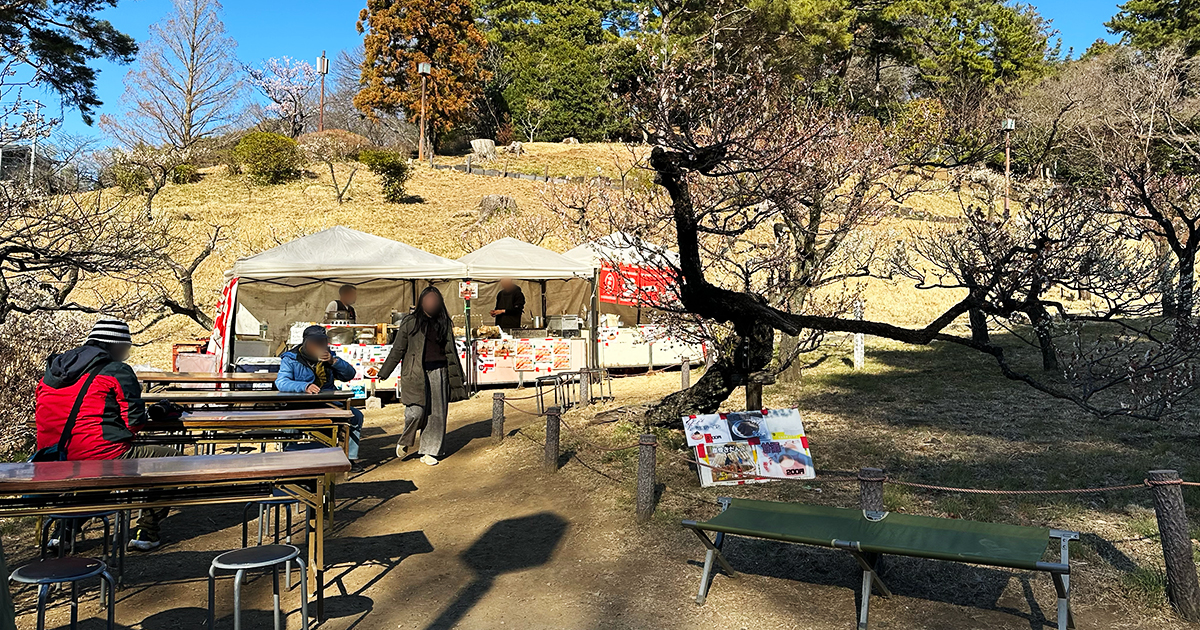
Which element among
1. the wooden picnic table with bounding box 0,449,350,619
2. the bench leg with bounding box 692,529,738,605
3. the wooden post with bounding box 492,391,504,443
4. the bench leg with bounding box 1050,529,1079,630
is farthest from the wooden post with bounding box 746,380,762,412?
the wooden picnic table with bounding box 0,449,350,619

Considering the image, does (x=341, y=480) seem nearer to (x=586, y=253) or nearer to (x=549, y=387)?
(x=549, y=387)

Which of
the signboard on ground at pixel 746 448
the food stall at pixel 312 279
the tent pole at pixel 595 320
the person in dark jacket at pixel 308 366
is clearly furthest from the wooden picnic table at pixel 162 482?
the tent pole at pixel 595 320

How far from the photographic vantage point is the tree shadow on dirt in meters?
4.69

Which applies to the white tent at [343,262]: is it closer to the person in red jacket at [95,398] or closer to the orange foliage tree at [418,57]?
the person in red jacket at [95,398]

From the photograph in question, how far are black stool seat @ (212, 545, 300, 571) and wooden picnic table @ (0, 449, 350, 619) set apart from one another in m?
0.33

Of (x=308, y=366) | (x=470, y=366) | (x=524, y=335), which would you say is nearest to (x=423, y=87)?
(x=524, y=335)

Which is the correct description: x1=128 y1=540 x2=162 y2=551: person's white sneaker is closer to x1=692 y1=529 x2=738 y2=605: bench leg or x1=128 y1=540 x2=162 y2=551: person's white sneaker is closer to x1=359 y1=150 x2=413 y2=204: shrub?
x1=692 y1=529 x2=738 y2=605: bench leg

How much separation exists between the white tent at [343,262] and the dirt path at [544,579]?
220 inches

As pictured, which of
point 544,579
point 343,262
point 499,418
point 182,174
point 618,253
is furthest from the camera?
point 182,174

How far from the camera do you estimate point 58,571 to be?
354cm

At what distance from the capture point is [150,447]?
529 cm

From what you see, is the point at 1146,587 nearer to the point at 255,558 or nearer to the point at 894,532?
the point at 894,532

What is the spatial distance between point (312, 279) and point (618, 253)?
475 centimetres

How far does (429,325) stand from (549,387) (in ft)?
18.1
